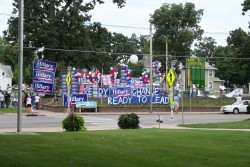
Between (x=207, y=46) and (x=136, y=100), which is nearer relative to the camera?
(x=136, y=100)

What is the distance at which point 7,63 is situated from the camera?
119 meters

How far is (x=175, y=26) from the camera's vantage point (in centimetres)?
8106

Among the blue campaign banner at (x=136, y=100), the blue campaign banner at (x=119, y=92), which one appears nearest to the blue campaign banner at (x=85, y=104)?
the blue campaign banner at (x=136, y=100)

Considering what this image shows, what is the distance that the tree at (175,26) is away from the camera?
261ft

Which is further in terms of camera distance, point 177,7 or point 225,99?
point 177,7

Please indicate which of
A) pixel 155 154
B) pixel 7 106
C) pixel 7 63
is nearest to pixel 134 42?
pixel 7 63

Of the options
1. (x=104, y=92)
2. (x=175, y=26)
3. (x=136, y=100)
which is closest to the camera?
(x=104, y=92)

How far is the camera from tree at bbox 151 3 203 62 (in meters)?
79.5

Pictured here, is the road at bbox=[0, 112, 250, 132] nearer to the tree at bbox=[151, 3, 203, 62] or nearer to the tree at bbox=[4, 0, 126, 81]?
the tree at bbox=[4, 0, 126, 81]

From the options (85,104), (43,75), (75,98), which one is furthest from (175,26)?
(43,75)

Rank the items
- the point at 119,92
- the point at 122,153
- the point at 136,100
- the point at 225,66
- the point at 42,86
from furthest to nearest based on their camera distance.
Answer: the point at 225,66 → the point at 136,100 → the point at 119,92 → the point at 42,86 → the point at 122,153

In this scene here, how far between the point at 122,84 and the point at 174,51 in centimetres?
3435

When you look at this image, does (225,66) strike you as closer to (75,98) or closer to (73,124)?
(75,98)

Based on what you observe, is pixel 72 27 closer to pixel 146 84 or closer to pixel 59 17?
pixel 59 17
